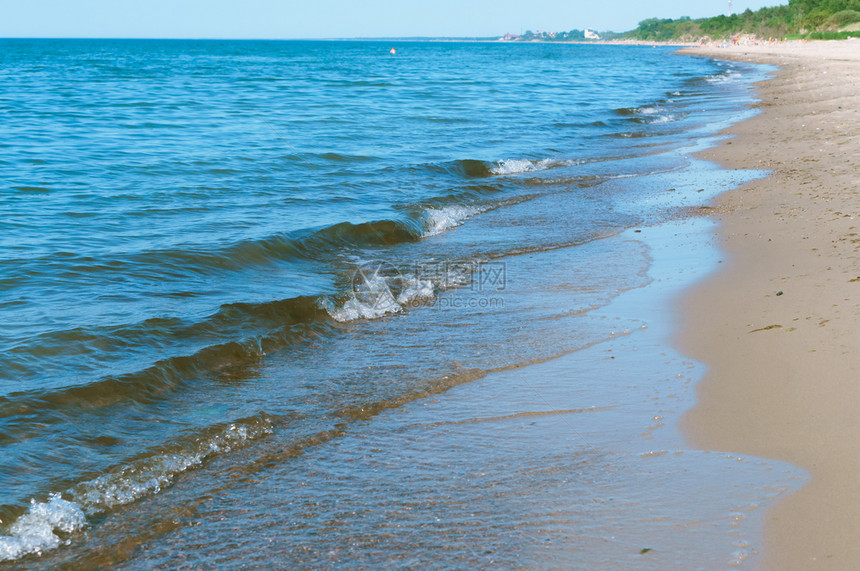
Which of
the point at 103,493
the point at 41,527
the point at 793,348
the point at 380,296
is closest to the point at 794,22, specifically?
the point at 380,296

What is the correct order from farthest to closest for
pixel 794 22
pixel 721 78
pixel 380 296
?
pixel 794 22 → pixel 721 78 → pixel 380 296

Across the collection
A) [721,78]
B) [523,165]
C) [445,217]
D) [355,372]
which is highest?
[721,78]

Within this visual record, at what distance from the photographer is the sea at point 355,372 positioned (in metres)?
2.85

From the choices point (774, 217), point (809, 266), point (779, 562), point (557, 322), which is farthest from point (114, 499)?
point (774, 217)

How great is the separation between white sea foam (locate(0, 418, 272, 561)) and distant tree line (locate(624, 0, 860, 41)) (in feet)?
242

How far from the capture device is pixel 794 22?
285 feet

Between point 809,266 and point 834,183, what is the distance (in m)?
3.80

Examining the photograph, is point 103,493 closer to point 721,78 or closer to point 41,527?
point 41,527

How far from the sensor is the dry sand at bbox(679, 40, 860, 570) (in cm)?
271

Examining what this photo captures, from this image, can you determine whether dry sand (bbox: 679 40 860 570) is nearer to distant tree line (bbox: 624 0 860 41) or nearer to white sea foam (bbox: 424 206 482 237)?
white sea foam (bbox: 424 206 482 237)

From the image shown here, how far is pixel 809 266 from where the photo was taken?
578cm

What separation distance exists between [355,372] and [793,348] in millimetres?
2889

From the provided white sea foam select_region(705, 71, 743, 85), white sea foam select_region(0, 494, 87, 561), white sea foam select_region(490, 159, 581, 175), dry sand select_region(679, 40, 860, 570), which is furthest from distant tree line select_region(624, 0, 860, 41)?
white sea foam select_region(0, 494, 87, 561)

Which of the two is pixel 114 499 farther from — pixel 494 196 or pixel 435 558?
pixel 494 196
